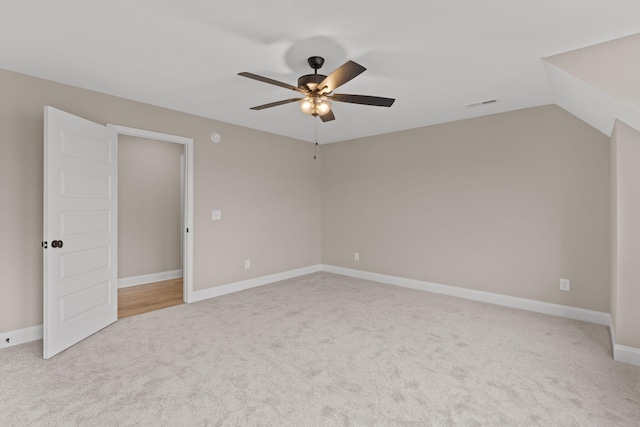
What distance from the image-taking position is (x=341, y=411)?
1891 millimetres

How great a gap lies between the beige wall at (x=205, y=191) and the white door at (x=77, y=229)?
39 cm

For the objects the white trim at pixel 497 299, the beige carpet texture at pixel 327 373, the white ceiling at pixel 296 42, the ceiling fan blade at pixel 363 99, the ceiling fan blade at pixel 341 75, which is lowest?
the beige carpet texture at pixel 327 373

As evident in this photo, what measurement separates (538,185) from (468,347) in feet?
7.11

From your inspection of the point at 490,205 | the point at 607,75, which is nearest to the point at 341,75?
the point at 607,75

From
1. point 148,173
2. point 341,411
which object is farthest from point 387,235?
point 148,173

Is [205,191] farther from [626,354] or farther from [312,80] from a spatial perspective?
[626,354]

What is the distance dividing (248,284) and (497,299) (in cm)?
342

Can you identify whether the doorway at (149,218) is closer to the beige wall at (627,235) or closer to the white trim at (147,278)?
the white trim at (147,278)

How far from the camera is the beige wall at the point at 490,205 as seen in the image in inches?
133

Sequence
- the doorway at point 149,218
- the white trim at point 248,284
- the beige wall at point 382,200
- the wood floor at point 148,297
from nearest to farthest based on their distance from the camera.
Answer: the beige wall at point 382,200
the wood floor at point 148,297
the white trim at point 248,284
the doorway at point 149,218

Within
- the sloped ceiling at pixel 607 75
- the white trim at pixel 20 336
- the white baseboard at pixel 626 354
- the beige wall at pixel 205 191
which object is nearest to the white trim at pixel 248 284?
the beige wall at pixel 205 191

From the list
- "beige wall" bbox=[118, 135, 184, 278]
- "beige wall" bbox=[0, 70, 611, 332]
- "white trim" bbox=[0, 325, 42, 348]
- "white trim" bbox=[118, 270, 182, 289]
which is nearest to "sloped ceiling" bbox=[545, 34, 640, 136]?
"beige wall" bbox=[0, 70, 611, 332]

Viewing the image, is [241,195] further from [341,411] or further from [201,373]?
[341,411]

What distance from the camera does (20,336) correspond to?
9.17ft
